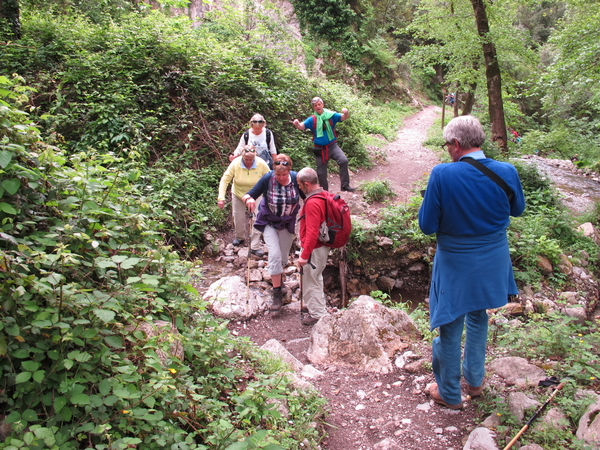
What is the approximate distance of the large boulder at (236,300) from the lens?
A: 528 centimetres

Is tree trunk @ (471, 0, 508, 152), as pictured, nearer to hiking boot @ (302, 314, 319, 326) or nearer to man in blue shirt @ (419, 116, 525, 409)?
hiking boot @ (302, 314, 319, 326)

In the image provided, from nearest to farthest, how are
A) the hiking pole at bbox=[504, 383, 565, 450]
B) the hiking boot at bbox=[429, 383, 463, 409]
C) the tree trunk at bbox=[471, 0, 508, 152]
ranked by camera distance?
the hiking pole at bbox=[504, 383, 565, 450] → the hiking boot at bbox=[429, 383, 463, 409] → the tree trunk at bbox=[471, 0, 508, 152]

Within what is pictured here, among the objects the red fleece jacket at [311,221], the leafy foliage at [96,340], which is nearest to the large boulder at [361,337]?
the red fleece jacket at [311,221]

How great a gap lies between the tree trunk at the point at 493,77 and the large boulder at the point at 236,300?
9.91m

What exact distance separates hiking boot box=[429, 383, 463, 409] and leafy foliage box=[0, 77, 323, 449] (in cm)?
106

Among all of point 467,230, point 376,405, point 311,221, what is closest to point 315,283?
point 311,221

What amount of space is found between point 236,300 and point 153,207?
6.75 feet

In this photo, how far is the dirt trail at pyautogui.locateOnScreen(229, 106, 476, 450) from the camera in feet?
10.2

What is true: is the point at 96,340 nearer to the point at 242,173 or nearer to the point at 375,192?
the point at 242,173

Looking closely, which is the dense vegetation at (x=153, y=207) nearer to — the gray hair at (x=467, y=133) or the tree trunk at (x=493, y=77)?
the tree trunk at (x=493, y=77)

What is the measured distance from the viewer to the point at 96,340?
2229 millimetres

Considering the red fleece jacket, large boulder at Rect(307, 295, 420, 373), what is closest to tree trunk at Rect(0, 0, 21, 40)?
the red fleece jacket

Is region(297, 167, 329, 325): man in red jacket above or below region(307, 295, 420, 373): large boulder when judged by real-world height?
above

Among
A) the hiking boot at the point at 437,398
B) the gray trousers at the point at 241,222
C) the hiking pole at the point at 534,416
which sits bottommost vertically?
the hiking boot at the point at 437,398
